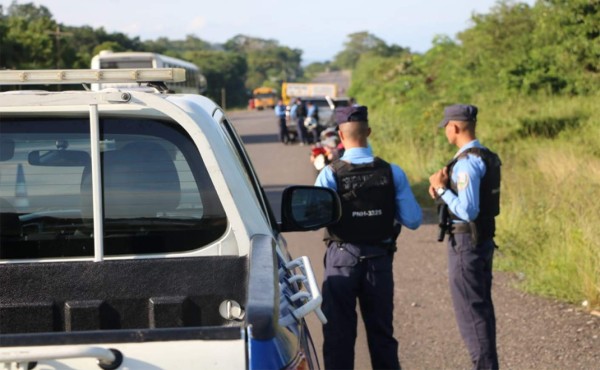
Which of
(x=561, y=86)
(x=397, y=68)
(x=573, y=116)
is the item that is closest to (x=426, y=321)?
(x=573, y=116)

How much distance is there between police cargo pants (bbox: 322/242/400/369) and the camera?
17.4ft

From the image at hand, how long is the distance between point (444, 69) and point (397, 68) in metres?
12.4

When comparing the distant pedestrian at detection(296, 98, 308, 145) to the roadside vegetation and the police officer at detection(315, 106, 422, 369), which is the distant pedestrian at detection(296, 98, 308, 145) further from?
the police officer at detection(315, 106, 422, 369)

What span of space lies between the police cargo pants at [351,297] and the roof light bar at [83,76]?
191cm

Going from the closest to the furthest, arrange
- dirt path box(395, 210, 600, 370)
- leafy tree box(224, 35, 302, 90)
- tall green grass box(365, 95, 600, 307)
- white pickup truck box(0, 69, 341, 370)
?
white pickup truck box(0, 69, 341, 370), dirt path box(395, 210, 600, 370), tall green grass box(365, 95, 600, 307), leafy tree box(224, 35, 302, 90)

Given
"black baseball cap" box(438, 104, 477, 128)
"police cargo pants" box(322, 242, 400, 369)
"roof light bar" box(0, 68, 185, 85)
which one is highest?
"roof light bar" box(0, 68, 185, 85)

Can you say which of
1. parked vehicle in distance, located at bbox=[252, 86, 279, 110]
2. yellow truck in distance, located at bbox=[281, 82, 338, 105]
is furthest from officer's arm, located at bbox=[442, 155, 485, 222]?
parked vehicle in distance, located at bbox=[252, 86, 279, 110]

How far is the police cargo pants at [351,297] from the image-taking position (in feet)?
17.4

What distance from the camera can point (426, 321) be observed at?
→ 24.7 ft

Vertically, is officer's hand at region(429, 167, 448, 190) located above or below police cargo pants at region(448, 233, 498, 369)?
above

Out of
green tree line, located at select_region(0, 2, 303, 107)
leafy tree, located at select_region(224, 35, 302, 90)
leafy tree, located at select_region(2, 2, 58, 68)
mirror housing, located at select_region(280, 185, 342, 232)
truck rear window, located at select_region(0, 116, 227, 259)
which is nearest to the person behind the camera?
truck rear window, located at select_region(0, 116, 227, 259)

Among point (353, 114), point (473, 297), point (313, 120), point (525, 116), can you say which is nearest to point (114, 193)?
point (353, 114)

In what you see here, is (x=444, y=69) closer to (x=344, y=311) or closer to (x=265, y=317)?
(x=344, y=311)

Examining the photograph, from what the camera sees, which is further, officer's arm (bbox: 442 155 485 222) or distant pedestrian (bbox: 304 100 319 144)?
distant pedestrian (bbox: 304 100 319 144)
